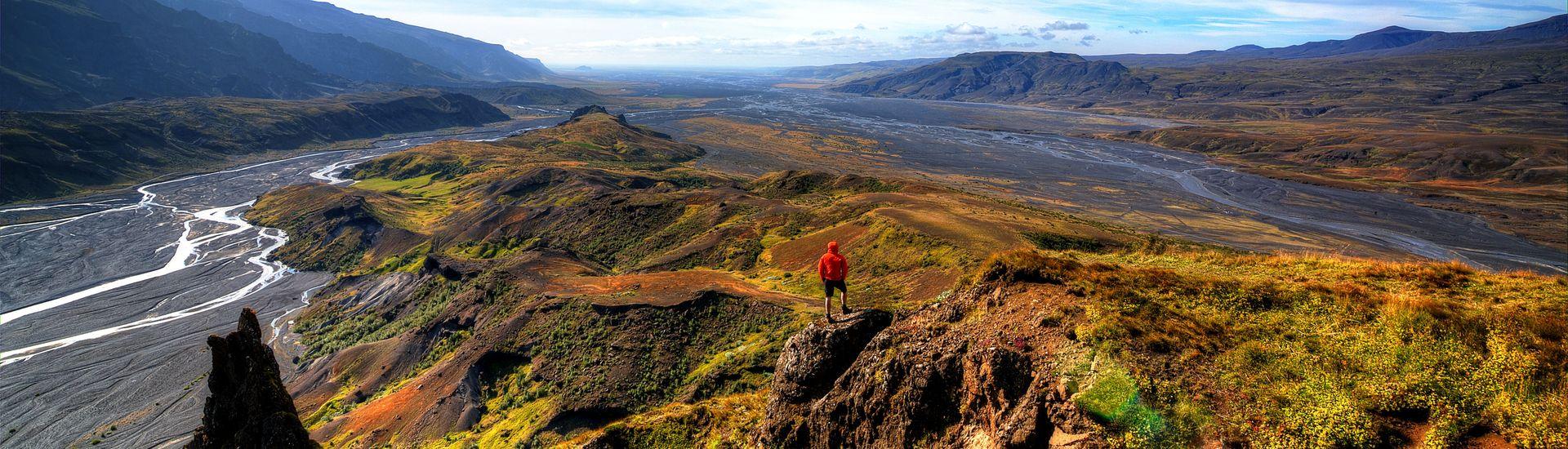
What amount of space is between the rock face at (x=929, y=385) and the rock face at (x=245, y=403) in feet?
43.5

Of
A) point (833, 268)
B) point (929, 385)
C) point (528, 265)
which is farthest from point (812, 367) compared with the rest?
point (528, 265)

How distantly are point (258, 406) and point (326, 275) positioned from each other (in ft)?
174

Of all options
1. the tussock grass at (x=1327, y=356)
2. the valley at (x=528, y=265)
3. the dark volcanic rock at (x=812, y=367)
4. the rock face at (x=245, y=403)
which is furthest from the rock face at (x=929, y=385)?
the rock face at (x=245, y=403)

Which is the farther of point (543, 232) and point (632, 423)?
point (543, 232)

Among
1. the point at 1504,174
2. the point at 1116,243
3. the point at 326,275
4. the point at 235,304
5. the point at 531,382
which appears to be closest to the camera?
the point at 531,382

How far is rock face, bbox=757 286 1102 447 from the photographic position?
931cm

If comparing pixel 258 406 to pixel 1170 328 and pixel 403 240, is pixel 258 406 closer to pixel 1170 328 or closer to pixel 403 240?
pixel 1170 328

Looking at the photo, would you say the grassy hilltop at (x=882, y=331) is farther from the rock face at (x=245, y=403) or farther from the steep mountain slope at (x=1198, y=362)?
the rock face at (x=245, y=403)

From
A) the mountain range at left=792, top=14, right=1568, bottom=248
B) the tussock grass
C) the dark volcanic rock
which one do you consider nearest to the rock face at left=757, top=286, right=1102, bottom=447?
the dark volcanic rock

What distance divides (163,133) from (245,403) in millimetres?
154495

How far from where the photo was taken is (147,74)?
185m

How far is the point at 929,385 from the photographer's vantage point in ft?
36.4

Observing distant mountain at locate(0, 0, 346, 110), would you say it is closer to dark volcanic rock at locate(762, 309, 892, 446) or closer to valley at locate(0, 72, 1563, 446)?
valley at locate(0, 72, 1563, 446)

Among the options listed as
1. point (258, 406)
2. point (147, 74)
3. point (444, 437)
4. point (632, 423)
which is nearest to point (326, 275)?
point (444, 437)
